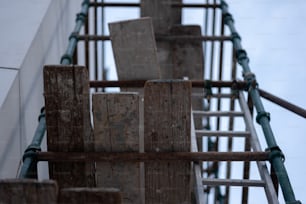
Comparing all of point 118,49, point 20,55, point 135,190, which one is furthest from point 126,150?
point 118,49

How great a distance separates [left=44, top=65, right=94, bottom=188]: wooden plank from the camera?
1.46m

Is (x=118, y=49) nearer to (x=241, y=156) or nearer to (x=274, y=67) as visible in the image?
(x=241, y=156)

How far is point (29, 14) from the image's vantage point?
1.97m

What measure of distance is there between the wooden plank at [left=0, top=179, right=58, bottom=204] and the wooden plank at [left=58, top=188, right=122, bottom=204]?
17mm

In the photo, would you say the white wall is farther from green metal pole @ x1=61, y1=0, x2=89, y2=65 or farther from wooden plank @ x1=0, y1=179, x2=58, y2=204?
wooden plank @ x1=0, y1=179, x2=58, y2=204

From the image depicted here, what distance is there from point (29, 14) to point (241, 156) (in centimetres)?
83

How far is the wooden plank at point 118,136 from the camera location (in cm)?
146

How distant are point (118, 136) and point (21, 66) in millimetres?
371

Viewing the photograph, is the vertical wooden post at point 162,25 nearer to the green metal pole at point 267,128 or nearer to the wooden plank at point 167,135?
the green metal pole at point 267,128

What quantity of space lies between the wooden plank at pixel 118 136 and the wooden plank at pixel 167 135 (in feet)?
0.09

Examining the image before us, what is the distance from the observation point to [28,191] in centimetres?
111

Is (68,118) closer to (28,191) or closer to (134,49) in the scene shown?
(28,191)

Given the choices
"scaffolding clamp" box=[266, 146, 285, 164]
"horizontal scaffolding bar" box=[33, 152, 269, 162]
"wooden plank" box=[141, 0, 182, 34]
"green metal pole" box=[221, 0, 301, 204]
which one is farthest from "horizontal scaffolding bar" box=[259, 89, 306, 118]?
"wooden plank" box=[141, 0, 182, 34]

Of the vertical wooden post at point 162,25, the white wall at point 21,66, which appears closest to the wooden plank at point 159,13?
the vertical wooden post at point 162,25
